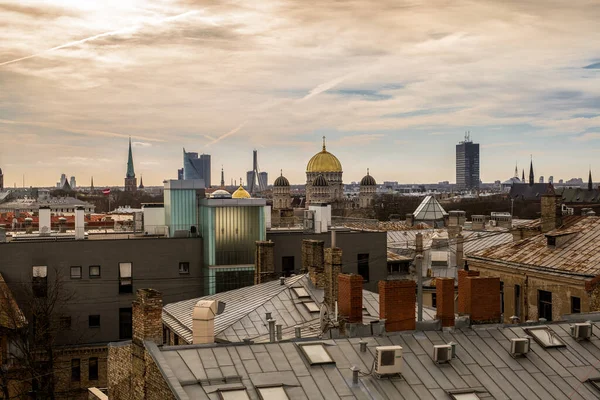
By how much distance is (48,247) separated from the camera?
42.2 meters

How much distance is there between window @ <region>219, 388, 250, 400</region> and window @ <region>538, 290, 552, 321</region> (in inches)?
808

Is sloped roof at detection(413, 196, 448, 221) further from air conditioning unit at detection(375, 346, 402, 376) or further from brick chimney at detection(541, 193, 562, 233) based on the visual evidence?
air conditioning unit at detection(375, 346, 402, 376)

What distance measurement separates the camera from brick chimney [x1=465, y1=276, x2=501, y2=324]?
63.5 ft

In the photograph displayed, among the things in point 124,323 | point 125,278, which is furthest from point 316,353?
point 124,323

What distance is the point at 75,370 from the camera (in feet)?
140

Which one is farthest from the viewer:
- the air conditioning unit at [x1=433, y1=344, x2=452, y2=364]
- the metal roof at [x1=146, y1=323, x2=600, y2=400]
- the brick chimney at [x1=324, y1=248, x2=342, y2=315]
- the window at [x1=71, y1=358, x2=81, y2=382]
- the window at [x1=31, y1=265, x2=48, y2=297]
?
the window at [x1=71, y1=358, x2=81, y2=382]

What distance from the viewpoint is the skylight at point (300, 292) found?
31641 mm

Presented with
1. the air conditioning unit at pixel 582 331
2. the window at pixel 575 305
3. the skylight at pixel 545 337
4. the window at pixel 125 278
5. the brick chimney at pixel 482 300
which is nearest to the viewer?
the skylight at pixel 545 337

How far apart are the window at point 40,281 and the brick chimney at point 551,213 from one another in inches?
1071

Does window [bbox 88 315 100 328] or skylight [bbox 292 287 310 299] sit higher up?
skylight [bbox 292 287 310 299]

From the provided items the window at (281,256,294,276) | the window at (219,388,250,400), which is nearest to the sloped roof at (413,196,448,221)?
the window at (281,256,294,276)

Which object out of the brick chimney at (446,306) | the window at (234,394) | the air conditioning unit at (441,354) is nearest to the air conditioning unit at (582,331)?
the brick chimney at (446,306)

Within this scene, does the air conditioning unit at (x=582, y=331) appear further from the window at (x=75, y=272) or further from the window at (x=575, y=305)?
the window at (x=75, y=272)

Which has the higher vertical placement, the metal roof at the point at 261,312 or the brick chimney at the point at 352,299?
the brick chimney at the point at 352,299
